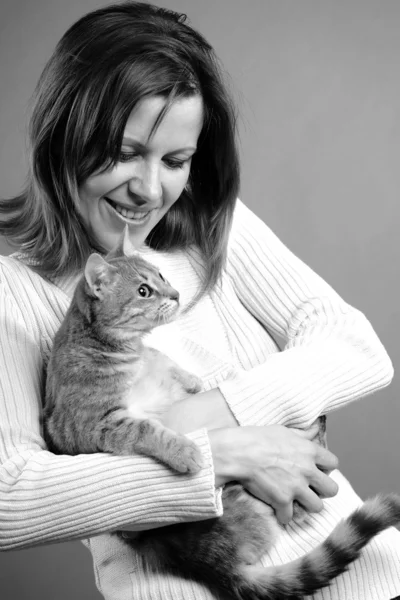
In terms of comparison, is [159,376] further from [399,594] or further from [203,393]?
[399,594]

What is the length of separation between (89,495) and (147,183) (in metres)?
0.64

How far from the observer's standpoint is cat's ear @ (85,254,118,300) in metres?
1.53

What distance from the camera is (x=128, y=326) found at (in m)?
1.62

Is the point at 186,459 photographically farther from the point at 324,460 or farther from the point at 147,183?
the point at 147,183

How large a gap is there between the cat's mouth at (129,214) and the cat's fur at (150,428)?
8 centimetres

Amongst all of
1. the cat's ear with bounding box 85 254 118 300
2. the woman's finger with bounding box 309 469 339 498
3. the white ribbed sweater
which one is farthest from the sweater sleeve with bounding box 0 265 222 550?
the cat's ear with bounding box 85 254 118 300

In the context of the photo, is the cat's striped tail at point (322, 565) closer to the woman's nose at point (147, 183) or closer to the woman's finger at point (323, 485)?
the woman's finger at point (323, 485)

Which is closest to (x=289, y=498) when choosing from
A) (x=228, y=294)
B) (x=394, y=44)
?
(x=228, y=294)

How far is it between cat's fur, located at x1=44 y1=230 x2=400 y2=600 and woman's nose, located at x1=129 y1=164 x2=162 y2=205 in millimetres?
109

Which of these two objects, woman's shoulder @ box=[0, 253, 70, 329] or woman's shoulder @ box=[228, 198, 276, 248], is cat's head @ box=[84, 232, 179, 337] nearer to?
woman's shoulder @ box=[0, 253, 70, 329]

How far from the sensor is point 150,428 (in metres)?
1.44

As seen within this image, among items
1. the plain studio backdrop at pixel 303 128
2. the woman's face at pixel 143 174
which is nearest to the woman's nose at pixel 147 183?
the woman's face at pixel 143 174

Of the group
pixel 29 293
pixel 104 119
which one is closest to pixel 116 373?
pixel 29 293

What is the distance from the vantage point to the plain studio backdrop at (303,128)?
288cm
